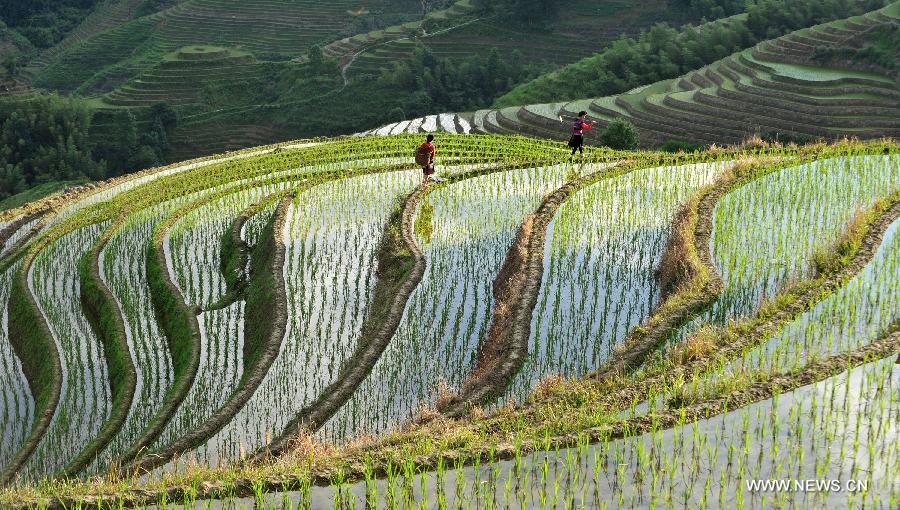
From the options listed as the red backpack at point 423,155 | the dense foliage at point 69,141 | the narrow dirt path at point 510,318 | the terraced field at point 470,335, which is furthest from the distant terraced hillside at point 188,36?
the narrow dirt path at point 510,318

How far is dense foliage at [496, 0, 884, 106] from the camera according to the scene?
3591cm

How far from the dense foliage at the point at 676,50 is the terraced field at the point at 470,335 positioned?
70.6 ft

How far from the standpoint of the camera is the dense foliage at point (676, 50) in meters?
35.9

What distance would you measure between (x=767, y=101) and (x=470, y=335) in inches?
789

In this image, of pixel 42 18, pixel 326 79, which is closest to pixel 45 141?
pixel 326 79

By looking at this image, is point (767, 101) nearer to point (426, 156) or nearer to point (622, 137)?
point (622, 137)

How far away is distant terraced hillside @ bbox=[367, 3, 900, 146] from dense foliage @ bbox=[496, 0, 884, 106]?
297 centimetres

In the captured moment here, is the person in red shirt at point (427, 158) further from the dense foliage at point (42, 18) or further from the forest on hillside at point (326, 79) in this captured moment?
the dense foliage at point (42, 18)

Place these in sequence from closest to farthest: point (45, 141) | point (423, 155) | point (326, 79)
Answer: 1. point (423, 155)
2. point (45, 141)
3. point (326, 79)

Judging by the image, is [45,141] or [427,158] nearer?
[427,158]

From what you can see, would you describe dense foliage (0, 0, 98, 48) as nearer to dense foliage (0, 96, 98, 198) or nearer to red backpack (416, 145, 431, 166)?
dense foliage (0, 96, 98, 198)

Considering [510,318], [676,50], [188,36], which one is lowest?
[510,318]

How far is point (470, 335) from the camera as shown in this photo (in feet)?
29.0

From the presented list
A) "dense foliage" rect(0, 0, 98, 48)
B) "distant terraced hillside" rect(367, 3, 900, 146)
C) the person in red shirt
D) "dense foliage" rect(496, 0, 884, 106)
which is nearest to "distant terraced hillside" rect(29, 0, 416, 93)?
"dense foliage" rect(0, 0, 98, 48)
